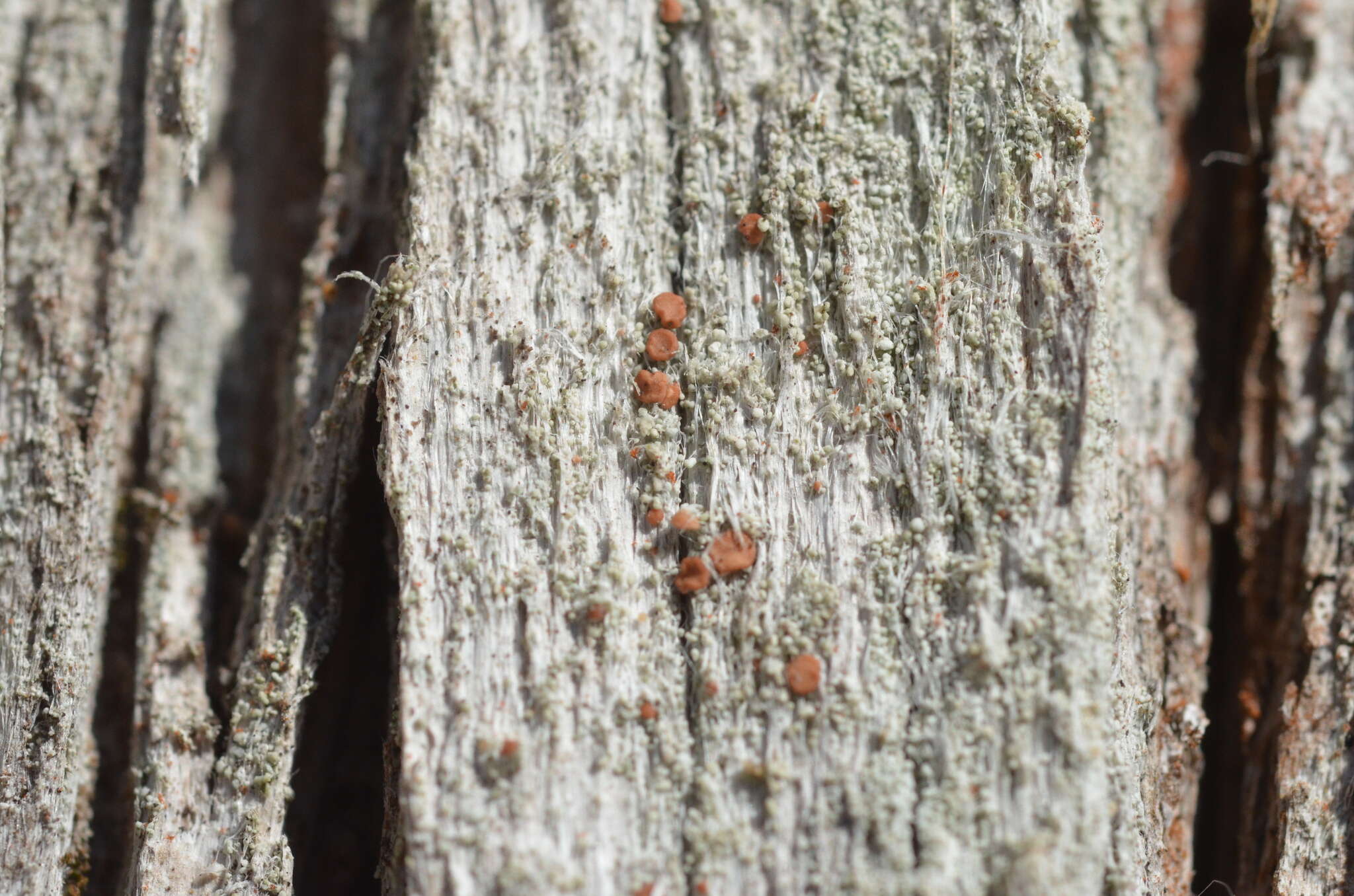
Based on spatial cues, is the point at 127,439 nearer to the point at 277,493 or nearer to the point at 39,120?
the point at 277,493

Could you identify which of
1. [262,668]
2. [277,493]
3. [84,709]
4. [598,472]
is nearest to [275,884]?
[262,668]

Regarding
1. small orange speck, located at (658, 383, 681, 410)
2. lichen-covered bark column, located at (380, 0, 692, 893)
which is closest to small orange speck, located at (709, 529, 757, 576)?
lichen-covered bark column, located at (380, 0, 692, 893)

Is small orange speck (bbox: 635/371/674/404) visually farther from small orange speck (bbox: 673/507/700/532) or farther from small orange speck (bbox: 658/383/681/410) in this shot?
small orange speck (bbox: 673/507/700/532)

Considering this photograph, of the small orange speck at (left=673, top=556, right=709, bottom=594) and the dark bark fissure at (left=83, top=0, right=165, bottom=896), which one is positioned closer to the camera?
the small orange speck at (left=673, top=556, right=709, bottom=594)

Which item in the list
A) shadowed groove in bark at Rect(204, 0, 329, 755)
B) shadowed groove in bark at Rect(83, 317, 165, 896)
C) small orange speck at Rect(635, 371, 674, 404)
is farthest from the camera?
shadowed groove in bark at Rect(204, 0, 329, 755)

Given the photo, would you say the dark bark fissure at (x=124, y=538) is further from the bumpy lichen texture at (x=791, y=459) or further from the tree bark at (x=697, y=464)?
the bumpy lichen texture at (x=791, y=459)

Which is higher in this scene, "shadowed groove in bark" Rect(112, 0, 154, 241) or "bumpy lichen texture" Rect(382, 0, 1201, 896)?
"shadowed groove in bark" Rect(112, 0, 154, 241)
